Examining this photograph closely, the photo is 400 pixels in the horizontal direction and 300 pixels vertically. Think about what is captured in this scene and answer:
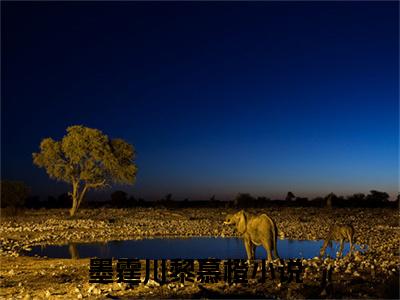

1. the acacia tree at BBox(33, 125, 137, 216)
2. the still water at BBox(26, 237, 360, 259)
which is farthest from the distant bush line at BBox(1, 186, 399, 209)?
the still water at BBox(26, 237, 360, 259)

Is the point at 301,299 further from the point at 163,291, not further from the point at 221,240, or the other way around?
the point at 221,240

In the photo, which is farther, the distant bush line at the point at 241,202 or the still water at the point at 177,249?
the distant bush line at the point at 241,202

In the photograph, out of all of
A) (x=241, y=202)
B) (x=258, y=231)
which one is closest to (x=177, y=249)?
(x=258, y=231)

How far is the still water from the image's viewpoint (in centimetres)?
1953

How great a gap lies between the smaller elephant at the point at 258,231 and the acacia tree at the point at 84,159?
29902 mm

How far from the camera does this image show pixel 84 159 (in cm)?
4409

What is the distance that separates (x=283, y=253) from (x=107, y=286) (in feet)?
31.5

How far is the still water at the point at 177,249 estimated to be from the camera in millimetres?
19531

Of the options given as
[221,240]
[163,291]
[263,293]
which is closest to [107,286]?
[163,291]

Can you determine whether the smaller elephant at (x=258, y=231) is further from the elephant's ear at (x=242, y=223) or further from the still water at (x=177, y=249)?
the still water at (x=177, y=249)

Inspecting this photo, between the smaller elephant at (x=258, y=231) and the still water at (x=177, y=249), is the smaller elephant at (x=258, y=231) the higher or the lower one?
the higher one

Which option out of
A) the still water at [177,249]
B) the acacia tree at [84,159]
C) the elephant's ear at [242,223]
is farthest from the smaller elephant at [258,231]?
the acacia tree at [84,159]

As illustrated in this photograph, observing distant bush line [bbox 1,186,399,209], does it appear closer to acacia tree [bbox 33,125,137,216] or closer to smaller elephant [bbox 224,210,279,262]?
acacia tree [bbox 33,125,137,216]

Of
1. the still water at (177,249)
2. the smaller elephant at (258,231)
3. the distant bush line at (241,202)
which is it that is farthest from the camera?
the distant bush line at (241,202)
